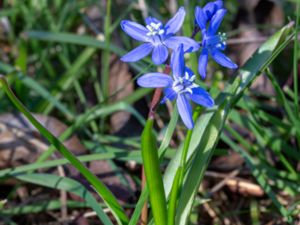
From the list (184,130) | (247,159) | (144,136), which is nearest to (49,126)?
(184,130)

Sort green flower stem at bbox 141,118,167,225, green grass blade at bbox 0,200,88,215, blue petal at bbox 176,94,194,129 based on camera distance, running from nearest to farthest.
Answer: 1. green flower stem at bbox 141,118,167,225
2. blue petal at bbox 176,94,194,129
3. green grass blade at bbox 0,200,88,215

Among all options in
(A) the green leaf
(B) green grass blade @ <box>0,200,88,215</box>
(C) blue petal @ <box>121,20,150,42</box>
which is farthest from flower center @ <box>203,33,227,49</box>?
(B) green grass blade @ <box>0,200,88,215</box>

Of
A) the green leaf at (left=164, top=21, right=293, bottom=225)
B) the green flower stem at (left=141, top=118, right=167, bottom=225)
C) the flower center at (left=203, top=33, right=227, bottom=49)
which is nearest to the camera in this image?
the green flower stem at (left=141, top=118, right=167, bottom=225)

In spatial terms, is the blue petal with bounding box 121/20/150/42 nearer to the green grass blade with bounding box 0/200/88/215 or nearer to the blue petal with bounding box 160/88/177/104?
the blue petal with bounding box 160/88/177/104

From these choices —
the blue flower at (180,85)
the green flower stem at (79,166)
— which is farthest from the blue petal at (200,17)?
the green flower stem at (79,166)

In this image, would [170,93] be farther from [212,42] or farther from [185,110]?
[212,42]

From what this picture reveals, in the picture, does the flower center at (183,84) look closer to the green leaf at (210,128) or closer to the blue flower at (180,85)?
the blue flower at (180,85)

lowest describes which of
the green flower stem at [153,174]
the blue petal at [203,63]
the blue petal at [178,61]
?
the green flower stem at [153,174]
